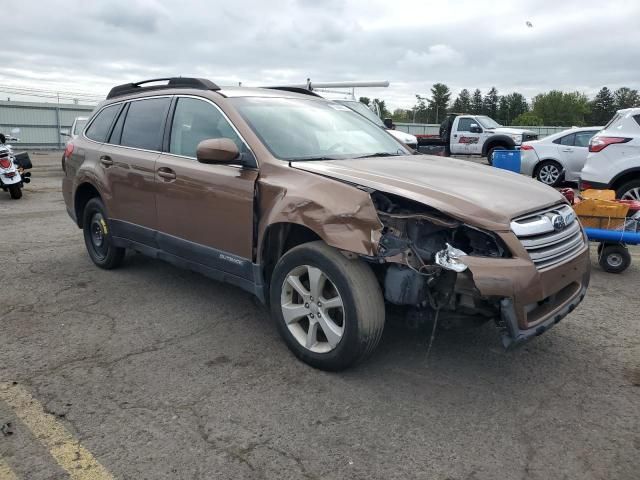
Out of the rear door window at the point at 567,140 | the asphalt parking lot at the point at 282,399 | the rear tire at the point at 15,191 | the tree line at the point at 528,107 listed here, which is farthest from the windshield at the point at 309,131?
the tree line at the point at 528,107

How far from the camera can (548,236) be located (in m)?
3.19

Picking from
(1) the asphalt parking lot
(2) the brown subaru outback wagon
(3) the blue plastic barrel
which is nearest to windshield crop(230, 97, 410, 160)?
(2) the brown subaru outback wagon

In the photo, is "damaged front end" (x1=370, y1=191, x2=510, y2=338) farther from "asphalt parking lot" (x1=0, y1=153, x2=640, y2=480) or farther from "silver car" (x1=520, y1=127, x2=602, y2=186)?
"silver car" (x1=520, y1=127, x2=602, y2=186)

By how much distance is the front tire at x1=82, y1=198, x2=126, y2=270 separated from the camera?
5410 millimetres

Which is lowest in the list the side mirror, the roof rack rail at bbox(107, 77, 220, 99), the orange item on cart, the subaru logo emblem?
the orange item on cart

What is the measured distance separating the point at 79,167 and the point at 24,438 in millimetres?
3559

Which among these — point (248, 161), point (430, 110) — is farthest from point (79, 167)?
point (430, 110)

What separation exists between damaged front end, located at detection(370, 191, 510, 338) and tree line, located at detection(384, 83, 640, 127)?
9645cm

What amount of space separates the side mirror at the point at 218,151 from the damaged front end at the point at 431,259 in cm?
106

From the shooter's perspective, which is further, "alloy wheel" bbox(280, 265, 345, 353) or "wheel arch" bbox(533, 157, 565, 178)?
"wheel arch" bbox(533, 157, 565, 178)

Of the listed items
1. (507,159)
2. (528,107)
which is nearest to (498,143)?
(507,159)

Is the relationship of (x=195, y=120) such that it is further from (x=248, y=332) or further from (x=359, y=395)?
(x=359, y=395)

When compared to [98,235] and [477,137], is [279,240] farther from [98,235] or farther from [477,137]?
[477,137]

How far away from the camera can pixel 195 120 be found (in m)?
4.35
